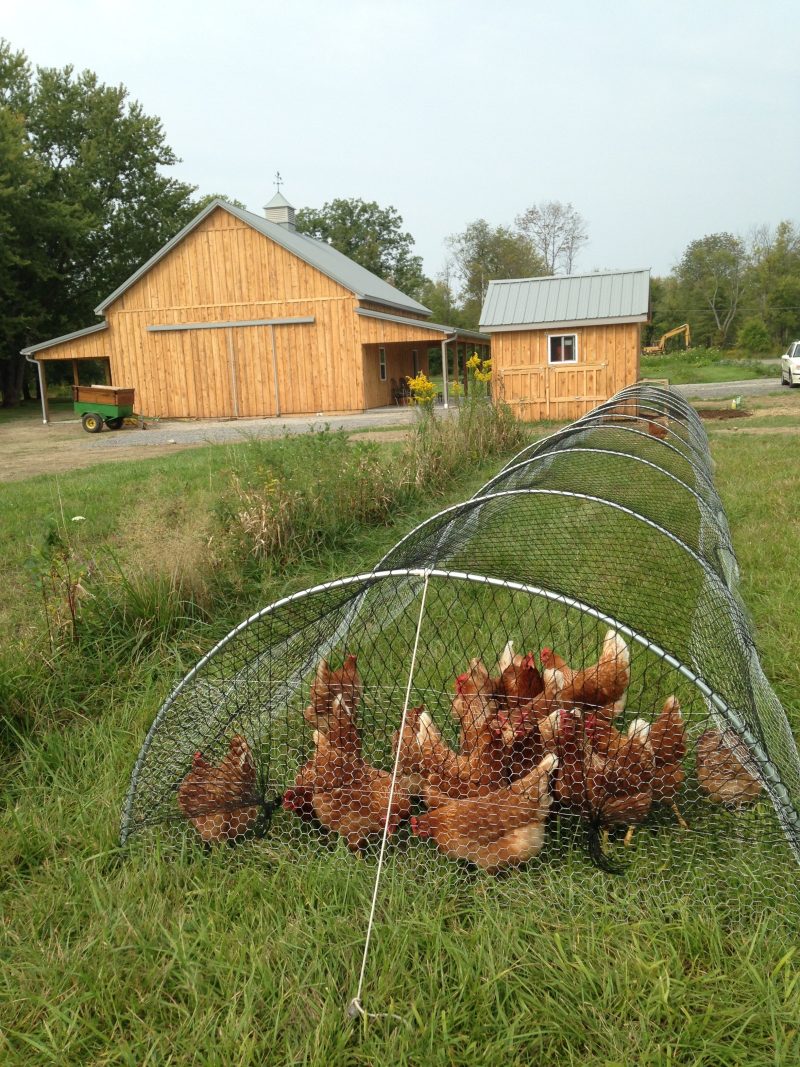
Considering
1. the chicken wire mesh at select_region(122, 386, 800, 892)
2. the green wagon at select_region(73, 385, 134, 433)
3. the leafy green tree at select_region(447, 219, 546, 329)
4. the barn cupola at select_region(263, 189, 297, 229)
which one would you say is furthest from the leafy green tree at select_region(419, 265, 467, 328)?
the chicken wire mesh at select_region(122, 386, 800, 892)

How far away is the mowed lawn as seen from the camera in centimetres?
181

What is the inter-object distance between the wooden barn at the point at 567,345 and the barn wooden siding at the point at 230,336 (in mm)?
7214

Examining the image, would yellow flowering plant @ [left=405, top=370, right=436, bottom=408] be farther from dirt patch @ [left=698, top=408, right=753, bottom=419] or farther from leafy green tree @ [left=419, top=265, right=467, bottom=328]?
leafy green tree @ [left=419, top=265, right=467, bottom=328]

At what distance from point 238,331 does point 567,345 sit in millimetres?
11244

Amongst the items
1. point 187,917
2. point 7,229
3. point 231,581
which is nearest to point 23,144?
point 7,229

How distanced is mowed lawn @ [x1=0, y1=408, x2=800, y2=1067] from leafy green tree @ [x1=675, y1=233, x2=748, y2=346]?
199 feet

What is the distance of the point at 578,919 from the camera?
7.02 feet

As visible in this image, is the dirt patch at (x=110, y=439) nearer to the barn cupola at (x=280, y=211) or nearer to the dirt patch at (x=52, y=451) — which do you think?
the dirt patch at (x=52, y=451)

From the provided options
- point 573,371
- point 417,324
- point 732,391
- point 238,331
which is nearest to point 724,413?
point 573,371

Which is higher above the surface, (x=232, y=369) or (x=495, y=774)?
(x=232, y=369)

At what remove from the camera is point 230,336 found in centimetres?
2556

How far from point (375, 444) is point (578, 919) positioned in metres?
5.71

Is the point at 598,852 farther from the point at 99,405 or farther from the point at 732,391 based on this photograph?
the point at 732,391

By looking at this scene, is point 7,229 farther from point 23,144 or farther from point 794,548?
point 794,548
